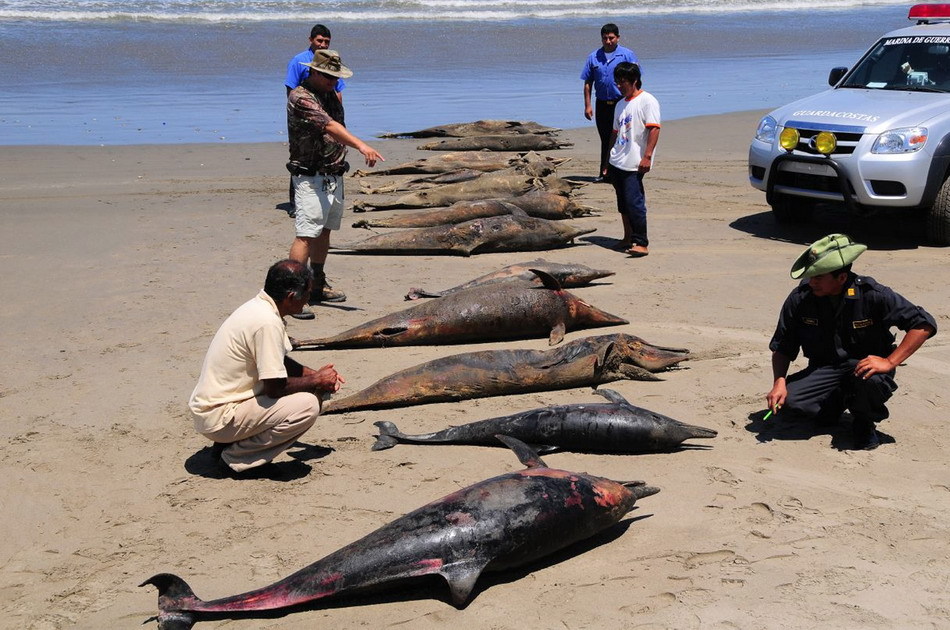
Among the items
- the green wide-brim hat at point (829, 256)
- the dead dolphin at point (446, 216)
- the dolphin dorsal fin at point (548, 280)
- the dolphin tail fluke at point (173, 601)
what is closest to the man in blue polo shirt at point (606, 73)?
the dead dolphin at point (446, 216)

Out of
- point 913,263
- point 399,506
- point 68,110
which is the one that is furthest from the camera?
point 68,110

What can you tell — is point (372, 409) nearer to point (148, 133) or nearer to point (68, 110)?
point (148, 133)

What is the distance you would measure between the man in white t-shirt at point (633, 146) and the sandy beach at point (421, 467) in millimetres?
379

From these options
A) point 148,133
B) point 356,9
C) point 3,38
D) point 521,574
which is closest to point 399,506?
point 521,574

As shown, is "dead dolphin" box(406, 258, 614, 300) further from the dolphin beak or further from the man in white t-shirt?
the dolphin beak

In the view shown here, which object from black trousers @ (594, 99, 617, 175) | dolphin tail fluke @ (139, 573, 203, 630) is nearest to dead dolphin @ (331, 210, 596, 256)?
black trousers @ (594, 99, 617, 175)

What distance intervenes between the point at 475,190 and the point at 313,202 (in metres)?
4.99

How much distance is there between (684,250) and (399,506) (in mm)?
6059

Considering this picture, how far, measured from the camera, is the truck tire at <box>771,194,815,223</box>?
11.5m

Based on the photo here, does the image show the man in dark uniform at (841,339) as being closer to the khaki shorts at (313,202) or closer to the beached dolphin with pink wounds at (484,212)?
the khaki shorts at (313,202)

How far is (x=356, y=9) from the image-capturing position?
39125 millimetres

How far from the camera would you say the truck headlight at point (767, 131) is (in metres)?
11.1

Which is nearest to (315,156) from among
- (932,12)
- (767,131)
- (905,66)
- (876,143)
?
(767,131)

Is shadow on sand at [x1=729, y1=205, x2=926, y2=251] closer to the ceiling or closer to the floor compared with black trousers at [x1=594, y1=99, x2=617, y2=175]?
closer to the floor
